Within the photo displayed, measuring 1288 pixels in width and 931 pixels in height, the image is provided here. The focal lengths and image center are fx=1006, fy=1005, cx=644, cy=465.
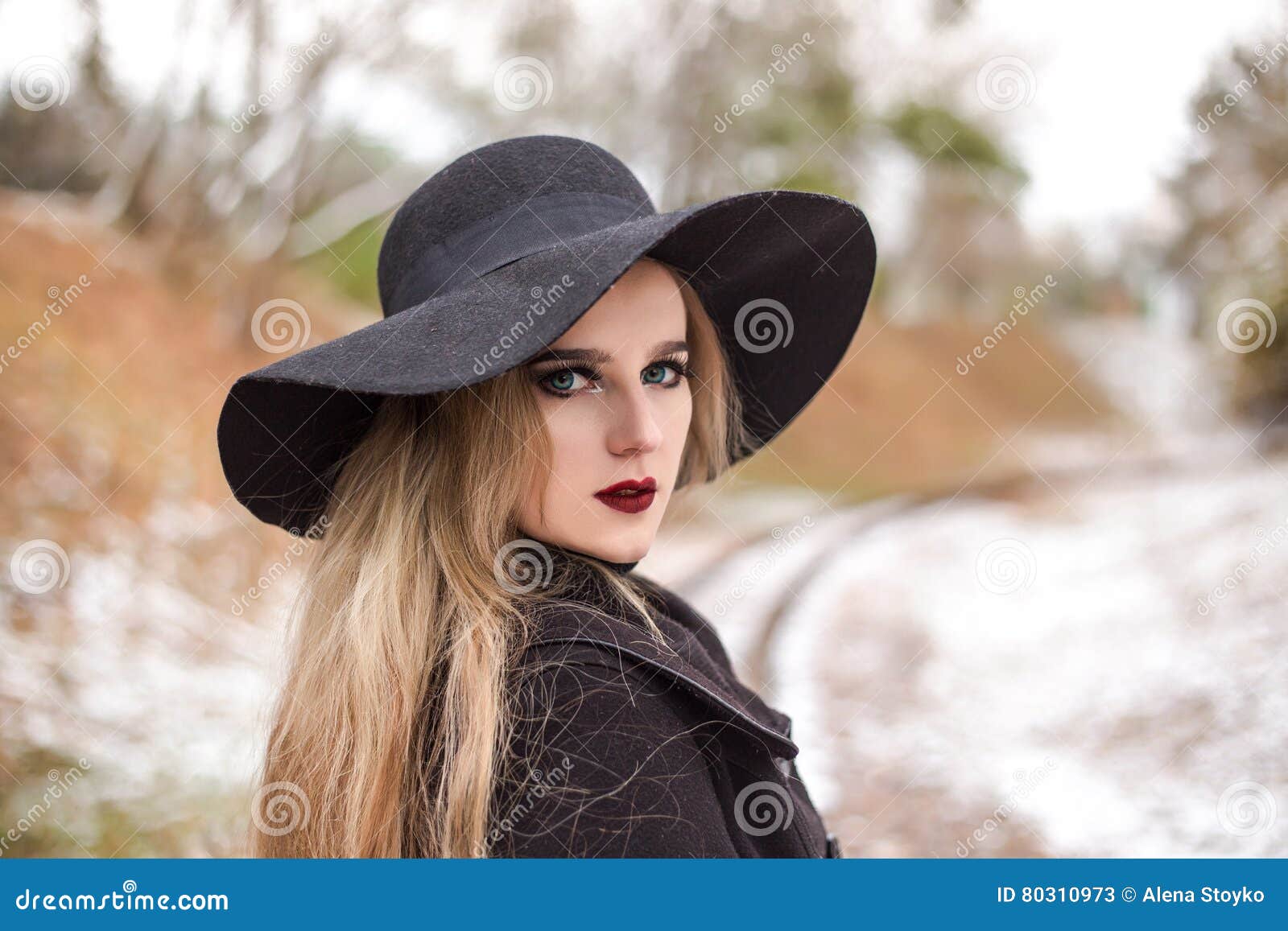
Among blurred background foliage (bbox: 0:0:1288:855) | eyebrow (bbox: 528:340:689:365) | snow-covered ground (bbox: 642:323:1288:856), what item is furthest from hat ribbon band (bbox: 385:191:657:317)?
snow-covered ground (bbox: 642:323:1288:856)

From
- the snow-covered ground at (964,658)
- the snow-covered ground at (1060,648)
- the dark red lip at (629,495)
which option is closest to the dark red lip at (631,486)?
the dark red lip at (629,495)

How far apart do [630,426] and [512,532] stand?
19cm

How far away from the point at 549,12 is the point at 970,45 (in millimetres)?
2976

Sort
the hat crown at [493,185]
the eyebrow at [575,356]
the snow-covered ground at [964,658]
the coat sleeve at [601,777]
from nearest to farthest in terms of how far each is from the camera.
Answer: the coat sleeve at [601,777]
the eyebrow at [575,356]
the hat crown at [493,185]
the snow-covered ground at [964,658]

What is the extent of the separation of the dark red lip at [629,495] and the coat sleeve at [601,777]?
23cm

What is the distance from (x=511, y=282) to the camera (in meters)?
1.13

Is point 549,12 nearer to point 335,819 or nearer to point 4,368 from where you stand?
point 4,368

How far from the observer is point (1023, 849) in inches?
146

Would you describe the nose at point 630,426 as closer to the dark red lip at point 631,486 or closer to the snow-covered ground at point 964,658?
the dark red lip at point 631,486

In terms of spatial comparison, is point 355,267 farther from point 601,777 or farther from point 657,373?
point 601,777

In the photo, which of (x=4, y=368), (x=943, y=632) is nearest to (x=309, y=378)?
(x=4, y=368)

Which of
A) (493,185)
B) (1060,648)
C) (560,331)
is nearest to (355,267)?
(1060,648)

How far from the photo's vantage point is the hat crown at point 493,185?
124 cm

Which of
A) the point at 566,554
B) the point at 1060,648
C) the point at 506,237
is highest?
the point at 1060,648
